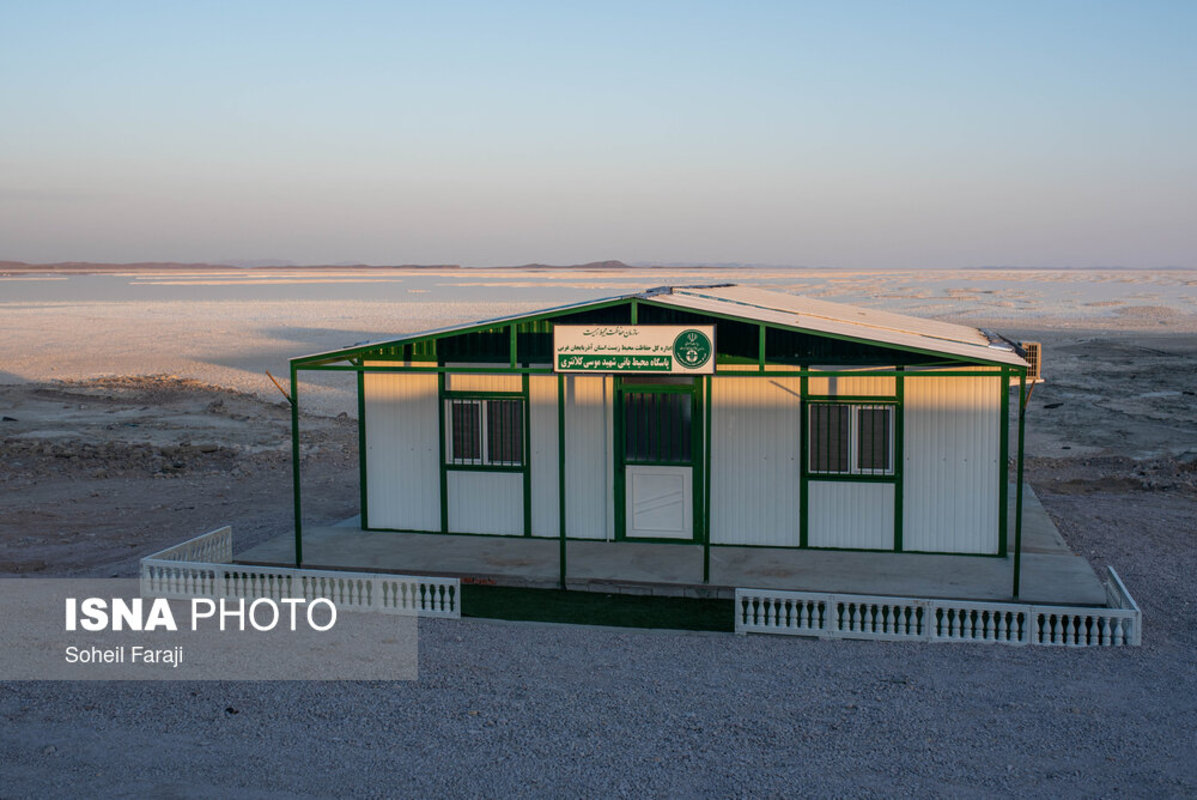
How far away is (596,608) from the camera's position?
1109cm

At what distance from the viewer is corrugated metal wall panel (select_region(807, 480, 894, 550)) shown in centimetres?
1240

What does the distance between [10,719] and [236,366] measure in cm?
3300

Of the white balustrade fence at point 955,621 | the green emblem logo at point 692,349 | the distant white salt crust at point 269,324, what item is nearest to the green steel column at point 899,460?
the white balustrade fence at point 955,621

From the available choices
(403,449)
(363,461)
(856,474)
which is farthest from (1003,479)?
(363,461)

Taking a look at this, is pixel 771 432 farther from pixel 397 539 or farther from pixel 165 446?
pixel 165 446

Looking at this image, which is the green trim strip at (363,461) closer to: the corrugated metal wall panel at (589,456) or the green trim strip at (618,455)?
the corrugated metal wall panel at (589,456)

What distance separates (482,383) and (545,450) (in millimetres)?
1095

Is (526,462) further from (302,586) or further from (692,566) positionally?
(302,586)

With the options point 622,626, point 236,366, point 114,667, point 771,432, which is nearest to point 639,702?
point 622,626

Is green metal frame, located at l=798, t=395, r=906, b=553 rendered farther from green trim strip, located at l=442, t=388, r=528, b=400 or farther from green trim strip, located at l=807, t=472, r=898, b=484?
green trim strip, located at l=442, t=388, r=528, b=400

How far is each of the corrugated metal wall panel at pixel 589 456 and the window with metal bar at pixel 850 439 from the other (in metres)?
2.36

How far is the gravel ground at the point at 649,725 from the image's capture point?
6836 mm

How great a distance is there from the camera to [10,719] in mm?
7805

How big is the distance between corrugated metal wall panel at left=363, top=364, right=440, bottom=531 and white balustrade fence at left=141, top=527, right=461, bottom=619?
1.97 m
